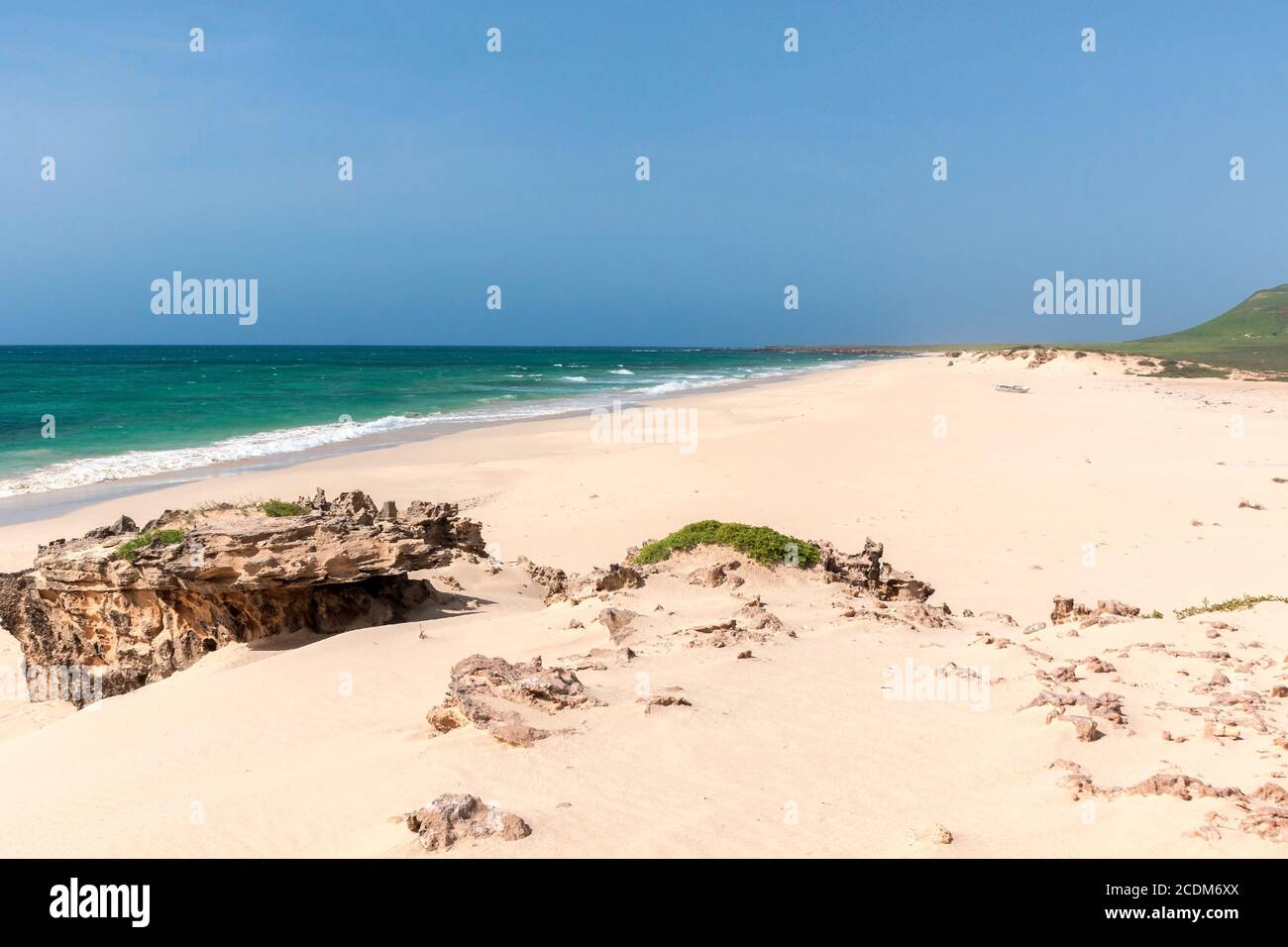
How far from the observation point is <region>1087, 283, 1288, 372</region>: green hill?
63.8 m

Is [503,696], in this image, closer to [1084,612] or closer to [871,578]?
[871,578]

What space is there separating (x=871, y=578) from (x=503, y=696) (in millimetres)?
5574

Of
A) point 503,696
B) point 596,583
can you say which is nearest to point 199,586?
point 596,583

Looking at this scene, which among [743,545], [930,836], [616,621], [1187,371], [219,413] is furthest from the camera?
[1187,371]

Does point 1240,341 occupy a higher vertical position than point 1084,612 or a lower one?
higher

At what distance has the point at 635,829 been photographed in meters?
4.57

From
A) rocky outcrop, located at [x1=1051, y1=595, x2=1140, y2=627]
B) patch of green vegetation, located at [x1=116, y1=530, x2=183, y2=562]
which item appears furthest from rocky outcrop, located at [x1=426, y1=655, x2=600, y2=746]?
rocky outcrop, located at [x1=1051, y1=595, x2=1140, y2=627]

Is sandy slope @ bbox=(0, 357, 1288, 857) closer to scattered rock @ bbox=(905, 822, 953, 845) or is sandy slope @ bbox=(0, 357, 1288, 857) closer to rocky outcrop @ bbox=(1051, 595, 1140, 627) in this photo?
scattered rock @ bbox=(905, 822, 953, 845)

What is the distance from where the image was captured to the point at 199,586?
860 cm
